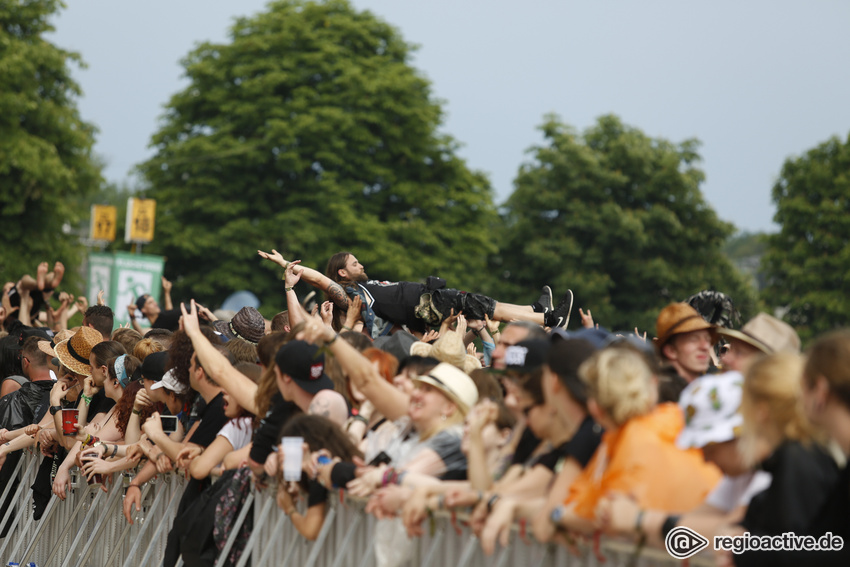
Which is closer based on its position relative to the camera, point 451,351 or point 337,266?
point 451,351

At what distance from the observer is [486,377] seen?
496cm

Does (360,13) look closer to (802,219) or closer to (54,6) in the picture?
(54,6)

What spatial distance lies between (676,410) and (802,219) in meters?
38.4

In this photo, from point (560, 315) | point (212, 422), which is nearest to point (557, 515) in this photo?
point (212, 422)

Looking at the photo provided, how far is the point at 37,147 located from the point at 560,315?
23.5m

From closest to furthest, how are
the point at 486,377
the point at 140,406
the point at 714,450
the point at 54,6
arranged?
the point at 714,450 → the point at 486,377 → the point at 140,406 → the point at 54,6

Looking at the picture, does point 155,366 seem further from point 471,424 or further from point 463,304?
point 471,424

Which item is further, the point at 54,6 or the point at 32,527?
the point at 54,6

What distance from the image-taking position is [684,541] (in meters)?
3.18

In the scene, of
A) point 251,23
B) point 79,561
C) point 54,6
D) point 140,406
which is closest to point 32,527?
point 79,561

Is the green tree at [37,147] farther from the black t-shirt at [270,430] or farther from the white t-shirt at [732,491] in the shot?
the white t-shirt at [732,491]

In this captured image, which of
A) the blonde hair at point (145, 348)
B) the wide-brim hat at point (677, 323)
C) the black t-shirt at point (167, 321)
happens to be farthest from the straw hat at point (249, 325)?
the wide-brim hat at point (677, 323)

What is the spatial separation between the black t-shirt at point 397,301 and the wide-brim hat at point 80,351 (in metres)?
2.12

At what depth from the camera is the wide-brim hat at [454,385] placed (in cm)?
464
